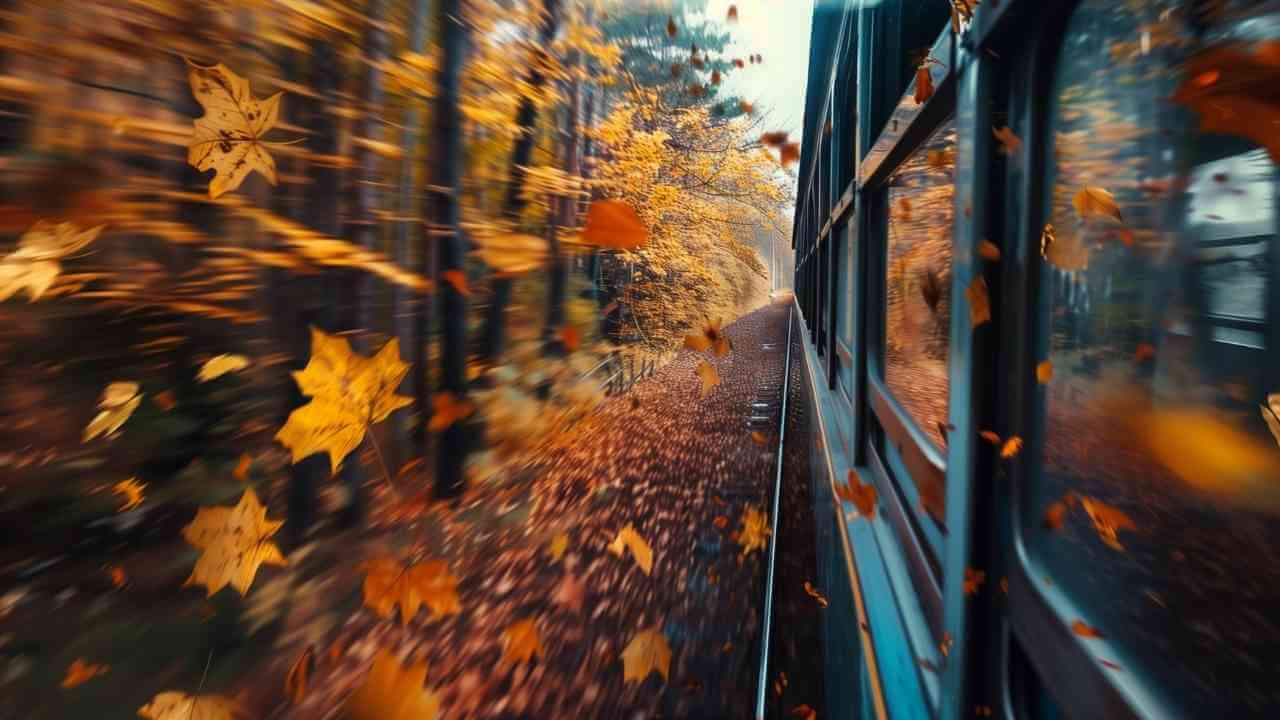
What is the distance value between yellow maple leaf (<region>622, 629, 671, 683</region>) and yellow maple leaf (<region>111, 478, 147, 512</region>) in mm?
2655

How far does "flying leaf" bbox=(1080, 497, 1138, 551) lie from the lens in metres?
0.74

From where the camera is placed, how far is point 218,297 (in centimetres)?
306

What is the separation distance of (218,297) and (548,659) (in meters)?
2.59

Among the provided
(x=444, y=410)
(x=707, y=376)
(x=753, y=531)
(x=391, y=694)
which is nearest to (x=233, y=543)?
(x=391, y=694)

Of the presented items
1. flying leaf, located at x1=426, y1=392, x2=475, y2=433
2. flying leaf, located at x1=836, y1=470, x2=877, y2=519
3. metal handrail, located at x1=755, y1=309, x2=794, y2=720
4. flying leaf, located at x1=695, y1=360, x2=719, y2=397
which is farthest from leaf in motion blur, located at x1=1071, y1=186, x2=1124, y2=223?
flying leaf, located at x1=695, y1=360, x2=719, y2=397

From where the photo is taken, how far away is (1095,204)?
2.57 feet

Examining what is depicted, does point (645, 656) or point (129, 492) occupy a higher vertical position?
point (129, 492)

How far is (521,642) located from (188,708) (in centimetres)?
170

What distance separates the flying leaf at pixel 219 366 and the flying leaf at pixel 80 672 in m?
1.43

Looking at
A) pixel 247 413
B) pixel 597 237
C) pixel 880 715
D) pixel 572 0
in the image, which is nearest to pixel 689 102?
pixel 597 237

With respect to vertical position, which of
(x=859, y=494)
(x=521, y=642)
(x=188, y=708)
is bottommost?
(x=188, y=708)

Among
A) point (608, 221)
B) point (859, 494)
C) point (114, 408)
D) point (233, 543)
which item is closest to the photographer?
point (859, 494)

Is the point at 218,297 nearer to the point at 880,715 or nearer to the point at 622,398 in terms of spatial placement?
the point at 880,715

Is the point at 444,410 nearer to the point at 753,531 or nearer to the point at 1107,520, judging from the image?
the point at 753,531
